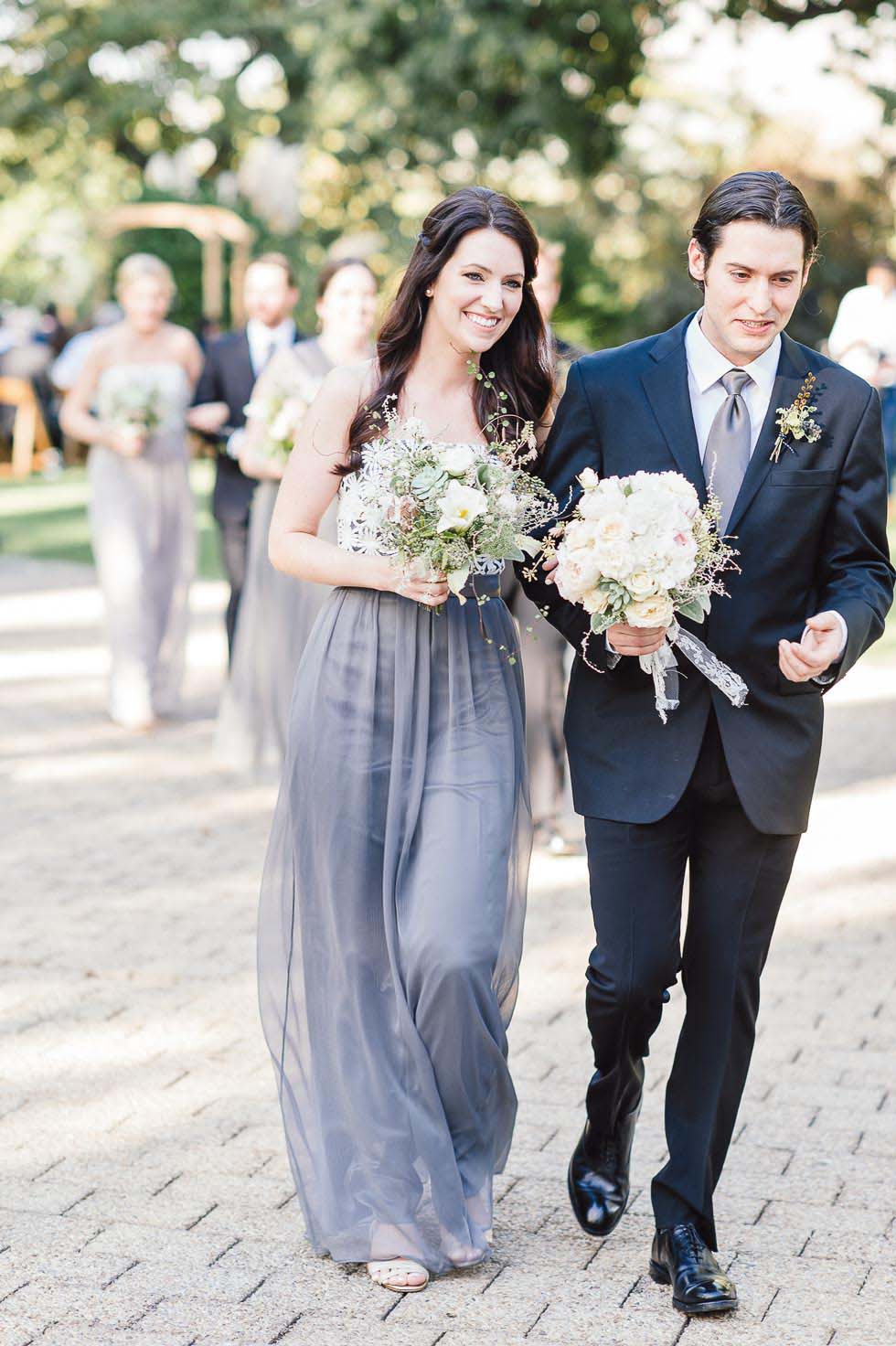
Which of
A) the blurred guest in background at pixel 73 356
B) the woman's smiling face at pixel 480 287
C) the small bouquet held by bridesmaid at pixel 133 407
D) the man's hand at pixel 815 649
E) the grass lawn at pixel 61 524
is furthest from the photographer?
the blurred guest in background at pixel 73 356

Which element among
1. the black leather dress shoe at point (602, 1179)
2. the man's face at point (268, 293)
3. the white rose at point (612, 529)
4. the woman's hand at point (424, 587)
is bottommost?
the black leather dress shoe at point (602, 1179)

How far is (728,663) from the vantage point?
3973 millimetres

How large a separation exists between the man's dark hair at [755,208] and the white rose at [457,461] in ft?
2.18

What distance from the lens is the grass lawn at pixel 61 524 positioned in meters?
19.0

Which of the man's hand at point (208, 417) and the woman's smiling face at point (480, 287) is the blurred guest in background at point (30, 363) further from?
the woman's smiling face at point (480, 287)

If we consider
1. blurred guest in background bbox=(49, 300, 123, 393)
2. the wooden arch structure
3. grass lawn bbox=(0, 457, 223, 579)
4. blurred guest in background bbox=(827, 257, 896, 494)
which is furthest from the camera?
the wooden arch structure

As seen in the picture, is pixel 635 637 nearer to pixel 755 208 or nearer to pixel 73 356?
pixel 755 208

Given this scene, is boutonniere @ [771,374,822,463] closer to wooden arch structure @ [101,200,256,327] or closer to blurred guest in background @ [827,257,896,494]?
blurred guest in background @ [827,257,896,494]

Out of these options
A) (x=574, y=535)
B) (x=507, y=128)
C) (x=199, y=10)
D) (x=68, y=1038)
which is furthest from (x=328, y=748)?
(x=199, y=10)

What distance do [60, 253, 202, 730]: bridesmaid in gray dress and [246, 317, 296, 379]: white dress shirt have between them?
654mm

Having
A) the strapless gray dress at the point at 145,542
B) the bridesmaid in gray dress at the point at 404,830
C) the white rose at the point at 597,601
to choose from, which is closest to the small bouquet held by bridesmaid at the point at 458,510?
the bridesmaid in gray dress at the point at 404,830

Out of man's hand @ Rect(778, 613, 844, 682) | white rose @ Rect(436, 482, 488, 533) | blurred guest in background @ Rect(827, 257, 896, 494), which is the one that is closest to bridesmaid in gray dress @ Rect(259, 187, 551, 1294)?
white rose @ Rect(436, 482, 488, 533)

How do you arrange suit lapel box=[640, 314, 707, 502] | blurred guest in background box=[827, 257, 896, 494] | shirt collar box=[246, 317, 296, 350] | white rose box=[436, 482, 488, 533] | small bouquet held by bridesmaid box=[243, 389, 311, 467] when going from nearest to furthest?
white rose box=[436, 482, 488, 533] → suit lapel box=[640, 314, 707, 502] → small bouquet held by bridesmaid box=[243, 389, 311, 467] → shirt collar box=[246, 317, 296, 350] → blurred guest in background box=[827, 257, 896, 494]

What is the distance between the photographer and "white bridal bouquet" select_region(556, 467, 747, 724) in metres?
3.63
